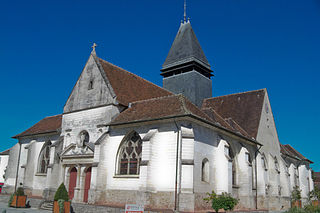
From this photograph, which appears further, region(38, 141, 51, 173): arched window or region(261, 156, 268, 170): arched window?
region(38, 141, 51, 173): arched window

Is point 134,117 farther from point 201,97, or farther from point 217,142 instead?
point 201,97

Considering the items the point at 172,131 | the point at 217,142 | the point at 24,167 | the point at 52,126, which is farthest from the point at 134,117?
the point at 24,167

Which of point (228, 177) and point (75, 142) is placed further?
point (75, 142)

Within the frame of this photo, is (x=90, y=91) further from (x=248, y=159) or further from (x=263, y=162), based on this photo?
(x=263, y=162)

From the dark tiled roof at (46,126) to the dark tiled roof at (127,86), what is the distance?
275 inches

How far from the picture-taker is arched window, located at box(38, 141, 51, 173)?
2709 cm

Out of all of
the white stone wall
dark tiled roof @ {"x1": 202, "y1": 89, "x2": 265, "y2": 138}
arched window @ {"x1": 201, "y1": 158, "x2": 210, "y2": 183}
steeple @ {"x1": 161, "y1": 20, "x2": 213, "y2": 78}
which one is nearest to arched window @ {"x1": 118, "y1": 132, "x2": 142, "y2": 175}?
arched window @ {"x1": 201, "y1": 158, "x2": 210, "y2": 183}

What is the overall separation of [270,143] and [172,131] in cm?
1404

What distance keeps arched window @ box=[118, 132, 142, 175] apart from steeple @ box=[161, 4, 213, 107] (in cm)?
1238

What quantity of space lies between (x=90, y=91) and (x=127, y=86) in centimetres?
290

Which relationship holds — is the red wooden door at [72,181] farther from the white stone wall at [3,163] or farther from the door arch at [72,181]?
the white stone wall at [3,163]

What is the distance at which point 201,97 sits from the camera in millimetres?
32344

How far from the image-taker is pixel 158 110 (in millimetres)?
19969

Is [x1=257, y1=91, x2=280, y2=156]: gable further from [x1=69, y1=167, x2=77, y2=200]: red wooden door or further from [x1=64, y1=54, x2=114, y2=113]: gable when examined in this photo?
[x1=69, y1=167, x2=77, y2=200]: red wooden door
